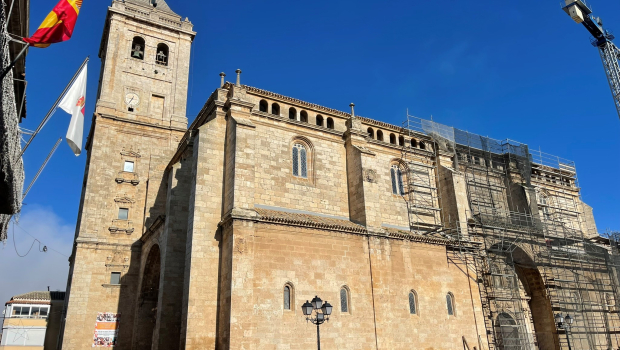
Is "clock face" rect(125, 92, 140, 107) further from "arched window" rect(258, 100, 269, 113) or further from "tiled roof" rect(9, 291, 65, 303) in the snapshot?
"tiled roof" rect(9, 291, 65, 303)

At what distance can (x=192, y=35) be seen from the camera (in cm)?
3394

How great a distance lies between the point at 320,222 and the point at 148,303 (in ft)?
36.9

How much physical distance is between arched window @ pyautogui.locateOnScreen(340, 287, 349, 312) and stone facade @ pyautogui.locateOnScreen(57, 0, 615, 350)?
0.29ft

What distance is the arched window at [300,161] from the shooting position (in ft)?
73.8

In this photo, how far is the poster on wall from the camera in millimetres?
23969

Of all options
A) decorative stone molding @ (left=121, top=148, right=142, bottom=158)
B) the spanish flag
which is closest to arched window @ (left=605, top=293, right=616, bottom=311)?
decorative stone molding @ (left=121, top=148, right=142, bottom=158)

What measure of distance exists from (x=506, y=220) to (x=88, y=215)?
25.1m

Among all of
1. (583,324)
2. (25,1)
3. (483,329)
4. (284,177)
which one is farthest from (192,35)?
(583,324)

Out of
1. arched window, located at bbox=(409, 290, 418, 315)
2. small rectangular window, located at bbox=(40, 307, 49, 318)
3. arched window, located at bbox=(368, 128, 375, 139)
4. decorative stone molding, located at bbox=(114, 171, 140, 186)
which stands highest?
arched window, located at bbox=(368, 128, 375, 139)

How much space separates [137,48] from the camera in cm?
3170

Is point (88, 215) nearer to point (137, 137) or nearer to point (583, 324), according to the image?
point (137, 137)

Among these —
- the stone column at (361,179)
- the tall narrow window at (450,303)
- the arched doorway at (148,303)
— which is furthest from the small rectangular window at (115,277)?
the tall narrow window at (450,303)

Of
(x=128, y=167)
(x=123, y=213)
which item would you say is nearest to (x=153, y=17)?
(x=128, y=167)

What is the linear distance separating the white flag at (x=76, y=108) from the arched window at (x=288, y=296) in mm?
10189
